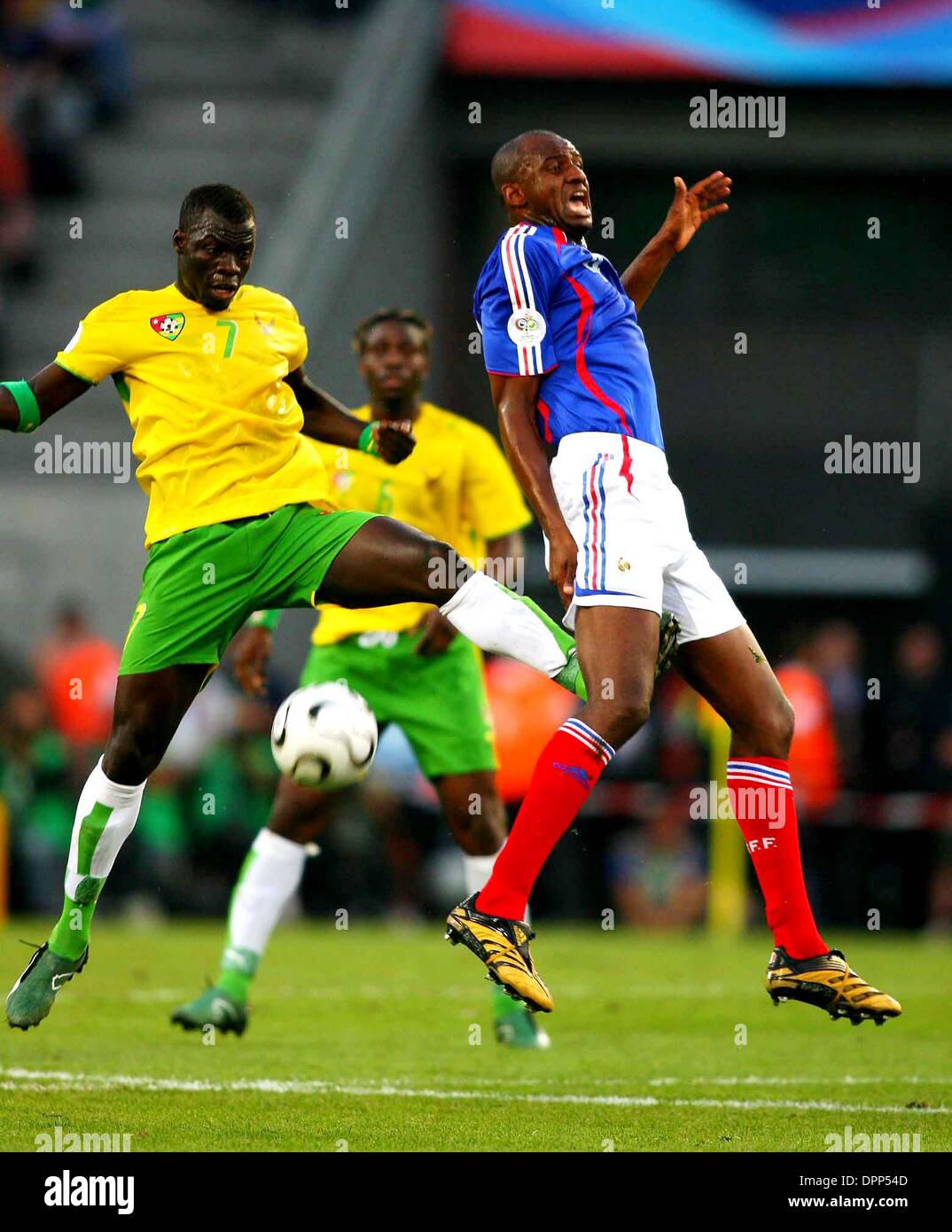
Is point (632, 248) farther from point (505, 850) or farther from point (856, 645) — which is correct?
point (505, 850)

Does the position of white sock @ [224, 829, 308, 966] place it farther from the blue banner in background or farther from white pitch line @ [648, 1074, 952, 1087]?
the blue banner in background

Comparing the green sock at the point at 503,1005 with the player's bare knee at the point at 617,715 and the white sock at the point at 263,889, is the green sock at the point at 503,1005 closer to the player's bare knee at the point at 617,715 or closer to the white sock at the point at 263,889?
the white sock at the point at 263,889

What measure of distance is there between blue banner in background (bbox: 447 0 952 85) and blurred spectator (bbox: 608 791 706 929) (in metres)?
7.29

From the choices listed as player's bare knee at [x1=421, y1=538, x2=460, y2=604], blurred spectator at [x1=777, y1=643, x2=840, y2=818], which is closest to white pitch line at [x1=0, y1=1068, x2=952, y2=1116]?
player's bare knee at [x1=421, y1=538, x2=460, y2=604]

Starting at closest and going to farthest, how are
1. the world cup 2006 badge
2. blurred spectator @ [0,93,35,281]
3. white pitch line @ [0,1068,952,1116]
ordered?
the world cup 2006 badge
white pitch line @ [0,1068,952,1116]
blurred spectator @ [0,93,35,281]

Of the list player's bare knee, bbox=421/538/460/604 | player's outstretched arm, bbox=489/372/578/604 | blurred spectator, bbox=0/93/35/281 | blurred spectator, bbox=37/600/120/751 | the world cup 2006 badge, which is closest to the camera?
player's outstretched arm, bbox=489/372/578/604

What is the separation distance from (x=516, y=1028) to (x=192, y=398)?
305 centimetres

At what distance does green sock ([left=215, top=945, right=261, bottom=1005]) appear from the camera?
786 centimetres

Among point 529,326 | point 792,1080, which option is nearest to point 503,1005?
point 792,1080

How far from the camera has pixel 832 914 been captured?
14.1 metres

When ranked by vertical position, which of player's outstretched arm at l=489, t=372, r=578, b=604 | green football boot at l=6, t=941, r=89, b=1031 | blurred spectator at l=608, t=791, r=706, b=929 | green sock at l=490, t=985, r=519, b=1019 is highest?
player's outstretched arm at l=489, t=372, r=578, b=604

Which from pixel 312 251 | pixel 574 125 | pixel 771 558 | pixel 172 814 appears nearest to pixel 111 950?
pixel 172 814

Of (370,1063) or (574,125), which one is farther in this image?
(574,125)

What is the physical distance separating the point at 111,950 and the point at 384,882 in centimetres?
322
